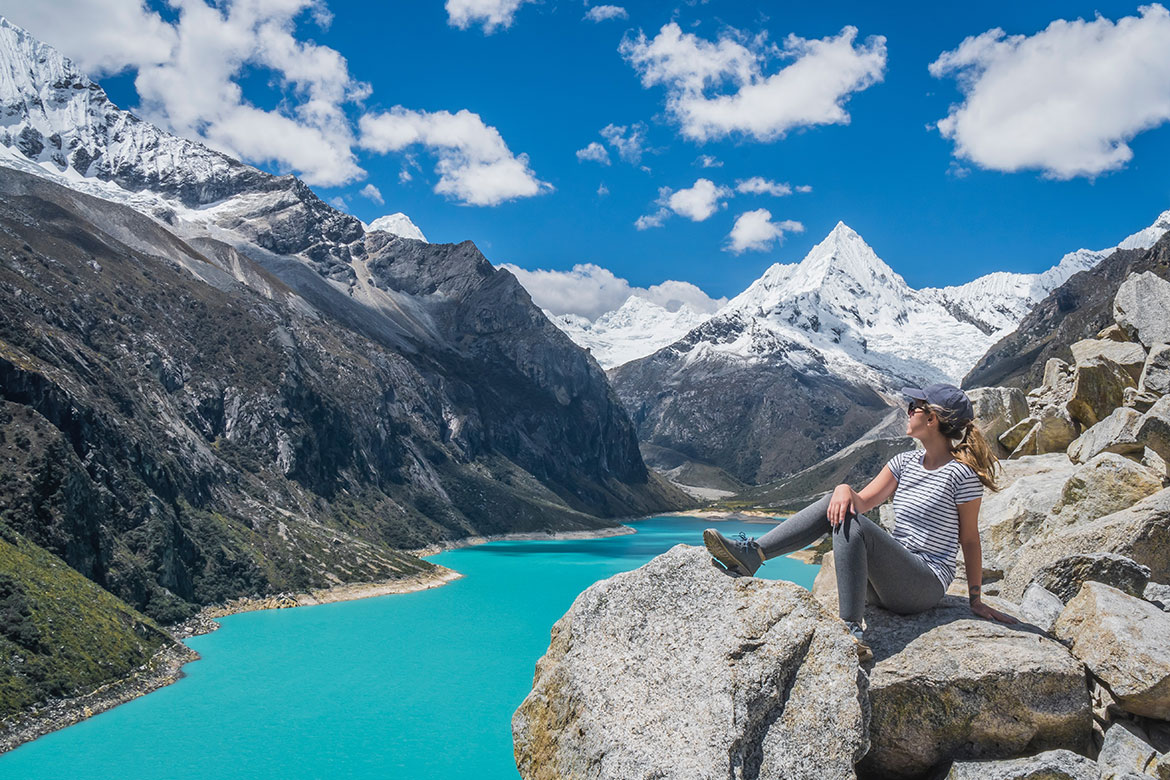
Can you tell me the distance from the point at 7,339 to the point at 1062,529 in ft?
385

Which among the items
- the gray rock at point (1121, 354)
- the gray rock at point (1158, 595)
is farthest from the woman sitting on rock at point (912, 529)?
the gray rock at point (1121, 354)

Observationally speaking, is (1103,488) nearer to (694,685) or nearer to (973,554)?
(973,554)

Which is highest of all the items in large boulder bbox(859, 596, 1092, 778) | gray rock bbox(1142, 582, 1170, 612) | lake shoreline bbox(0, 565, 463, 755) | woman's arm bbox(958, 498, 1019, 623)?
woman's arm bbox(958, 498, 1019, 623)

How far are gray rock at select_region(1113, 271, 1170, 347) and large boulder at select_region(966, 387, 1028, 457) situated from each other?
5.24 meters

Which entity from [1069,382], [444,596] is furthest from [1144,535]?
[444,596]

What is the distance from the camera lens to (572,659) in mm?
8438

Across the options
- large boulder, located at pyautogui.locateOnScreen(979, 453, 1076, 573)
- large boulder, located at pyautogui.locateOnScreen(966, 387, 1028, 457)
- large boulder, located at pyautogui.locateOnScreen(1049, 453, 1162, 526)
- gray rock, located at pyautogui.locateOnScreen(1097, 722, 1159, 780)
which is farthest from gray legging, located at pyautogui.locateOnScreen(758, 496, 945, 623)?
large boulder, located at pyautogui.locateOnScreen(966, 387, 1028, 457)

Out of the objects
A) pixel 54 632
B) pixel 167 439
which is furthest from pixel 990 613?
pixel 167 439

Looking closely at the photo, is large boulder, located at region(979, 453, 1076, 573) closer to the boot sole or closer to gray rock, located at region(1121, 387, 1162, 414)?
gray rock, located at region(1121, 387, 1162, 414)

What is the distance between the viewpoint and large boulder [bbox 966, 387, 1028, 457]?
2608 centimetres

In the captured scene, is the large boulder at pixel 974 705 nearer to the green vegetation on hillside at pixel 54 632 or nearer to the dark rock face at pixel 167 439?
the green vegetation on hillside at pixel 54 632

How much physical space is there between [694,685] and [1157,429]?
12.9 m

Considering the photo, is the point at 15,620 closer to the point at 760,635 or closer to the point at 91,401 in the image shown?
the point at 91,401

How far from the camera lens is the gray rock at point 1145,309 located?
19.5m
